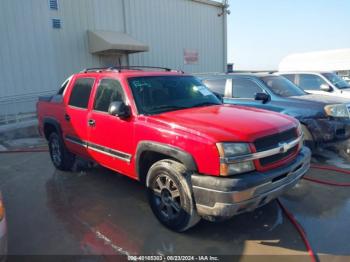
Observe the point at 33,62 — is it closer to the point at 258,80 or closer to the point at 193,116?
the point at 258,80

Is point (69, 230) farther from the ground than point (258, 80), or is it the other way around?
point (258, 80)

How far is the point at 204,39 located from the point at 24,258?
1671 cm

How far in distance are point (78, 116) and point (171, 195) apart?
2.23m

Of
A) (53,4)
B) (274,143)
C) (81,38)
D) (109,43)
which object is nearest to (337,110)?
(274,143)

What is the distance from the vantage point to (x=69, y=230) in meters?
3.69

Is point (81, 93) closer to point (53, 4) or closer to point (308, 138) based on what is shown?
point (308, 138)

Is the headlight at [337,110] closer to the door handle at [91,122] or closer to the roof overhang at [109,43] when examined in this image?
the door handle at [91,122]

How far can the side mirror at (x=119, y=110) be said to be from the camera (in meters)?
3.69

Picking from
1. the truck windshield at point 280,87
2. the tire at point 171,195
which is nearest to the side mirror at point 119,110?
the tire at point 171,195

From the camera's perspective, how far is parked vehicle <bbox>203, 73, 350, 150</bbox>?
567cm

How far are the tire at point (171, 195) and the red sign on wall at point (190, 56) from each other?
46.6 feet

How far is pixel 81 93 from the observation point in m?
4.94

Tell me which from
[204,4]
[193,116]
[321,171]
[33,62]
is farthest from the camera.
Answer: [204,4]

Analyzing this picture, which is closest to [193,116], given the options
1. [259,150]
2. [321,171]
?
[259,150]
